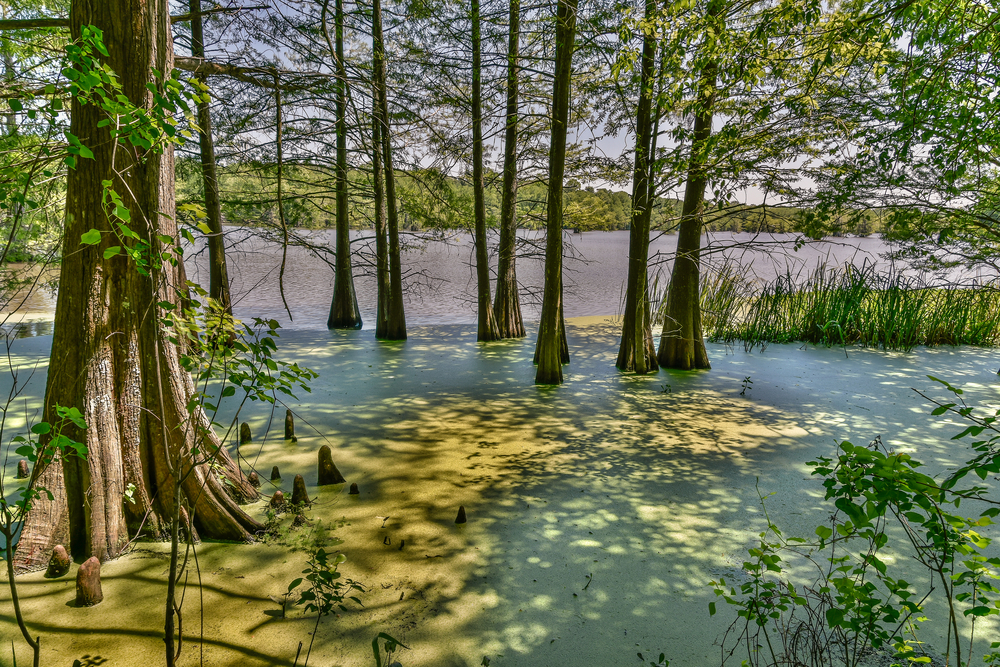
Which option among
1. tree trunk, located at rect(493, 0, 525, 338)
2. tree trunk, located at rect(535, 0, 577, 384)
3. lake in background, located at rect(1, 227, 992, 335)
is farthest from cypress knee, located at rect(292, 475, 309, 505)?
tree trunk, located at rect(493, 0, 525, 338)

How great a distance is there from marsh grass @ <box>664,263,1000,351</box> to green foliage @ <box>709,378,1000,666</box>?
6.11 meters

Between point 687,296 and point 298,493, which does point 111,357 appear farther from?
point 687,296

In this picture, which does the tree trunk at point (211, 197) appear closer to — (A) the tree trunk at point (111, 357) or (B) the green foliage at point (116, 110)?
(A) the tree trunk at point (111, 357)

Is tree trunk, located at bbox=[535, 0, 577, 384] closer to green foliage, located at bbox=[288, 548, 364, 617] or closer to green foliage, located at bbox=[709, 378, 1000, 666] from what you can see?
green foliage, located at bbox=[709, 378, 1000, 666]

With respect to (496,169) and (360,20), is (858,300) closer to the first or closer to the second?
(496,169)

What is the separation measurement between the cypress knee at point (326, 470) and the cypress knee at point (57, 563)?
1456 mm

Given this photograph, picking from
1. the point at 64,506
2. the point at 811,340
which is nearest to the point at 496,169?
the point at 811,340

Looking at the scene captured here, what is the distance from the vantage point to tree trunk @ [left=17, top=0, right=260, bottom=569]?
8.54ft

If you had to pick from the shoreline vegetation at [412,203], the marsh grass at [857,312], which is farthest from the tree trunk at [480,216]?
the marsh grass at [857,312]

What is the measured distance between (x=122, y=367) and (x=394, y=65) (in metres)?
7.94

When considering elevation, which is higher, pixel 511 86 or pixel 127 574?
pixel 511 86

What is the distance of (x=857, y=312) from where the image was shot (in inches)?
348

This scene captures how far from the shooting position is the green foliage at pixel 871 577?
1.47 metres

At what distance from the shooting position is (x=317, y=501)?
3553 millimetres
